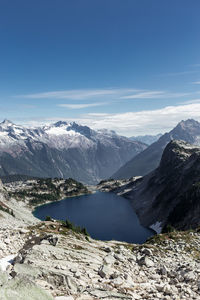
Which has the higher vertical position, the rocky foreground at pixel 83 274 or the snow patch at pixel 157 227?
the rocky foreground at pixel 83 274

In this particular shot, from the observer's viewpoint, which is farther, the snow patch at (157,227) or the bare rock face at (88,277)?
the snow patch at (157,227)

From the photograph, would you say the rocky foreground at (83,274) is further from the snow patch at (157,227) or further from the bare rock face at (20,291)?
the snow patch at (157,227)

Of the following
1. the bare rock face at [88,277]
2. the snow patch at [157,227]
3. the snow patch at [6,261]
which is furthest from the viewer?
the snow patch at [157,227]

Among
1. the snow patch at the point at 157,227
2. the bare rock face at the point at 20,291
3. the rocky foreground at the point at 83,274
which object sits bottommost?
the snow patch at the point at 157,227

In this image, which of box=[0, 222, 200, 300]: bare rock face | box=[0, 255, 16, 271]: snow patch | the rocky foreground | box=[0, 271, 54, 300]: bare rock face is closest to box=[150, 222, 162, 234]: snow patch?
the rocky foreground

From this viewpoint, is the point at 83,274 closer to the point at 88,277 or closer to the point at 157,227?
the point at 88,277

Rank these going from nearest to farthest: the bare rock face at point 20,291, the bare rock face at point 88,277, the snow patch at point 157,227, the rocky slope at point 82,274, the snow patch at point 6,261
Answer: the bare rock face at point 20,291 < the bare rock face at point 88,277 < the rocky slope at point 82,274 < the snow patch at point 6,261 < the snow patch at point 157,227

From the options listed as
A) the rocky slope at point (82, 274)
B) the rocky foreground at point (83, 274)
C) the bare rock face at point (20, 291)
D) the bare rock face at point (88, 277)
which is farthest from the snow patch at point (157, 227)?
the bare rock face at point (20, 291)

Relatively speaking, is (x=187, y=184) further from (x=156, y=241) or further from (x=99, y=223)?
(x=156, y=241)

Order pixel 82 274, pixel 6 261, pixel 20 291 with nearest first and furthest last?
pixel 20 291, pixel 82 274, pixel 6 261

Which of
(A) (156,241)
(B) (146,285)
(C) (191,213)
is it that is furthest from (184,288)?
(C) (191,213)

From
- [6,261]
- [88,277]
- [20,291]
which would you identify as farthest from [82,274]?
[20,291]
